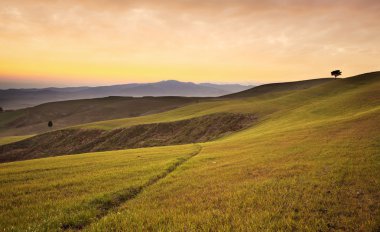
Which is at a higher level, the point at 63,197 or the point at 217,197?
the point at 217,197

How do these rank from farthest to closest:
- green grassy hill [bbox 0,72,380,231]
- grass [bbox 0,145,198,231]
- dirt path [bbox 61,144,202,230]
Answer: grass [bbox 0,145,198,231], dirt path [bbox 61,144,202,230], green grassy hill [bbox 0,72,380,231]

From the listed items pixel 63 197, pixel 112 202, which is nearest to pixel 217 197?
pixel 112 202

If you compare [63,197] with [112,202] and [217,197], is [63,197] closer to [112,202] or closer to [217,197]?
[112,202]

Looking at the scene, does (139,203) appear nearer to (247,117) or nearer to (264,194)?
(264,194)

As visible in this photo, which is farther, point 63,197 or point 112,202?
point 63,197

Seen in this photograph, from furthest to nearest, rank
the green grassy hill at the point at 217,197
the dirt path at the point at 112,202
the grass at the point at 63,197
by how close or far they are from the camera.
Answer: the grass at the point at 63,197 < the dirt path at the point at 112,202 < the green grassy hill at the point at 217,197


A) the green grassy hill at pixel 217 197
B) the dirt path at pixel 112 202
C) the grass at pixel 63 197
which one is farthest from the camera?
the grass at pixel 63 197

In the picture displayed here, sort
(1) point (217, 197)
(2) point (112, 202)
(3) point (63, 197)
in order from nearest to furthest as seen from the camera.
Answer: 1. (1) point (217, 197)
2. (2) point (112, 202)
3. (3) point (63, 197)

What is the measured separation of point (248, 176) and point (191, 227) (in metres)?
8.33

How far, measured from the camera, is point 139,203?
11.8 metres

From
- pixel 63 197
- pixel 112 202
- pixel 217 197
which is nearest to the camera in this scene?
pixel 217 197

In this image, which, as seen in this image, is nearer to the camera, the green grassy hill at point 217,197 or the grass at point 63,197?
the green grassy hill at point 217,197

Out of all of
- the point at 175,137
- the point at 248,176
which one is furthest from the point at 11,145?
the point at 248,176

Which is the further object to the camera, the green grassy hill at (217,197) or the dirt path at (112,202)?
the dirt path at (112,202)
